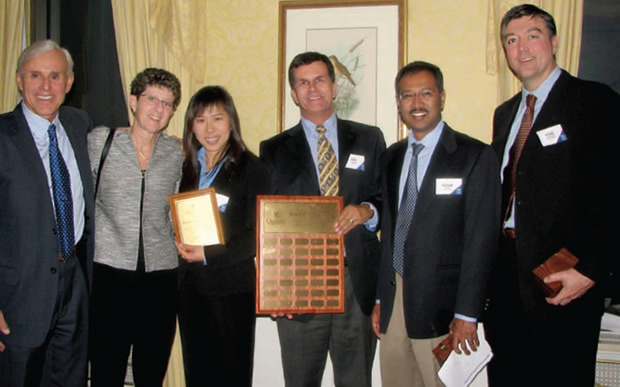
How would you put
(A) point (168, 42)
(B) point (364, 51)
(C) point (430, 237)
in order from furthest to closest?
1. (A) point (168, 42)
2. (B) point (364, 51)
3. (C) point (430, 237)

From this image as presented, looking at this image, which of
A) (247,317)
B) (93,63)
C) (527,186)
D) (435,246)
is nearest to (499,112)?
(527,186)

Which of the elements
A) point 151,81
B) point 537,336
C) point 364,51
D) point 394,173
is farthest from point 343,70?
point 537,336

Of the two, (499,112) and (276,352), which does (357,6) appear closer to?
(499,112)

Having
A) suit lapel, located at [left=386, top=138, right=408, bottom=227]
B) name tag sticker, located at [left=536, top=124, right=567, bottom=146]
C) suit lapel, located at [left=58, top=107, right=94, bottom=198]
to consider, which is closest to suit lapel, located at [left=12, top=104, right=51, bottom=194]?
suit lapel, located at [left=58, top=107, right=94, bottom=198]

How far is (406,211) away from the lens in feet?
8.09

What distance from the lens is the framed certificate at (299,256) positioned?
98.6 inches

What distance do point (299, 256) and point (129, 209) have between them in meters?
0.98

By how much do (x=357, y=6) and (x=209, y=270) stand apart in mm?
2320

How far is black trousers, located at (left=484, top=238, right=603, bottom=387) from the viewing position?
2.19 metres

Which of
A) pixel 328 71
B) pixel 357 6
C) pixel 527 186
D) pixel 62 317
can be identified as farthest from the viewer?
pixel 357 6

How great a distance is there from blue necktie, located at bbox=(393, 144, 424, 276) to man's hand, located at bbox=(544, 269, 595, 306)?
27.3 inches

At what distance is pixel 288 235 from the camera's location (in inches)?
99.3

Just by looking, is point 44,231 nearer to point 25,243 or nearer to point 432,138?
point 25,243

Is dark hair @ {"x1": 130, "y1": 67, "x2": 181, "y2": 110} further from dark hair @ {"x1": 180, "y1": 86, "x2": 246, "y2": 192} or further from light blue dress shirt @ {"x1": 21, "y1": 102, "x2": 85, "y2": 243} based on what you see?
light blue dress shirt @ {"x1": 21, "y1": 102, "x2": 85, "y2": 243}
